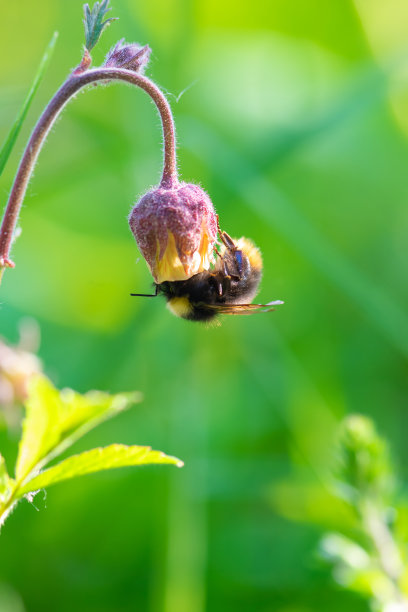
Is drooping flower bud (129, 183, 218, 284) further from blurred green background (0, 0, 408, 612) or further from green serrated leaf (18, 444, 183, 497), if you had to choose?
blurred green background (0, 0, 408, 612)

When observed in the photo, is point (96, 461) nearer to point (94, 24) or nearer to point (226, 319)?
point (94, 24)

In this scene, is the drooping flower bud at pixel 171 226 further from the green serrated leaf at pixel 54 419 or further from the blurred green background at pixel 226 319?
the blurred green background at pixel 226 319

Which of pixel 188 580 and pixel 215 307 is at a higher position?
pixel 215 307

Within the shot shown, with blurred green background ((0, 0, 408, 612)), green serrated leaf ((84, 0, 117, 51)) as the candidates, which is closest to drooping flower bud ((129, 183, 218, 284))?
green serrated leaf ((84, 0, 117, 51))

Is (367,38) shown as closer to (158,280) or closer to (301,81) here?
(301,81)

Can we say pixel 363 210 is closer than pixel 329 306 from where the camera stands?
No

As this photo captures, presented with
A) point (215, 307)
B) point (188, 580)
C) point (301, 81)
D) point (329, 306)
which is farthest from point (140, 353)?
→ point (301, 81)
